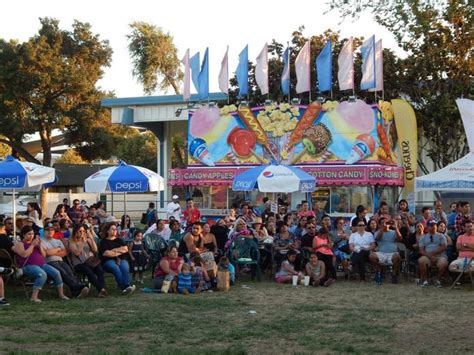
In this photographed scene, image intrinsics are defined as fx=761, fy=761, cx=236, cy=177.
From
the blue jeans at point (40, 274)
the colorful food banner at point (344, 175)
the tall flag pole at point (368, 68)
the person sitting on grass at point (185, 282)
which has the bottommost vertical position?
the person sitting on grass at point (185, 282)

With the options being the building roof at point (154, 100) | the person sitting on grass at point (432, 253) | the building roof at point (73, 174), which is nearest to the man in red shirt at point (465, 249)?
the person sitting on grass at point (432, 253)

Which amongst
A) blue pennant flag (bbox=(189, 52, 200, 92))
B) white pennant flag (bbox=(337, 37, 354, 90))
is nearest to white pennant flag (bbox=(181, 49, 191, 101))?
blue pennant flag (bbox=(189, 52, 200, 92))

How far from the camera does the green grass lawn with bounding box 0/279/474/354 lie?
7.91 m

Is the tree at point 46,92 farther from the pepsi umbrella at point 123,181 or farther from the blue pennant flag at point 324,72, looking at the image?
the pepsi umbrella at point 123,181

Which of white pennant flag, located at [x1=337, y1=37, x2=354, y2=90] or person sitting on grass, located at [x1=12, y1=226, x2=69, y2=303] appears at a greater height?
white pennant flag, located at [x1=337, y1=37, x2=354, y2=90]

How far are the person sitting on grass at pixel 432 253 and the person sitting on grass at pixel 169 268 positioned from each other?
167 inches

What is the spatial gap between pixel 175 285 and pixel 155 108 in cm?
2054

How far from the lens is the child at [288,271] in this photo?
13688 mm

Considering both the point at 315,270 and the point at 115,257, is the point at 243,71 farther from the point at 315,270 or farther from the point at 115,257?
the point at 115,257

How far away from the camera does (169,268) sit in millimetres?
12445

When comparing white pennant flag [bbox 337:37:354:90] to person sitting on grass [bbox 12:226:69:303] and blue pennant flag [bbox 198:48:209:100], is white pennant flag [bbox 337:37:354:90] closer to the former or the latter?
blue pennant flag [bbox 198:48:209:100]

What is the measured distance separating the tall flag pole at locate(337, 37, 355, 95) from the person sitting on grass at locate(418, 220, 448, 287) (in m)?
10.8

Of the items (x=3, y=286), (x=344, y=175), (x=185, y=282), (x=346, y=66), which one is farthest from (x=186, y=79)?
(x=3, y=286)

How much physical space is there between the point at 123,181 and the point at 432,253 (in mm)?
6527
